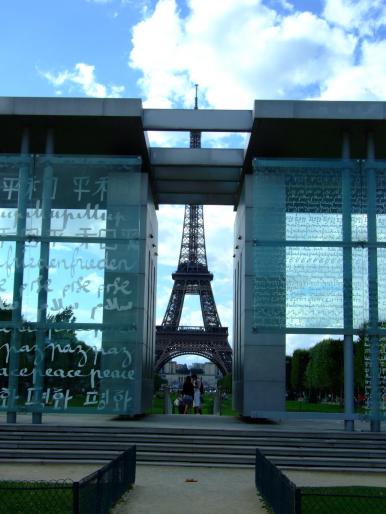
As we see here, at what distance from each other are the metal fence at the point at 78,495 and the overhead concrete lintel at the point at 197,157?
11.9m

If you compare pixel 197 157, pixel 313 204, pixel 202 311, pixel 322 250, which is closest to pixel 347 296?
pixel 322 250

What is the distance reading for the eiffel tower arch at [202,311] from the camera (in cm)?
7062

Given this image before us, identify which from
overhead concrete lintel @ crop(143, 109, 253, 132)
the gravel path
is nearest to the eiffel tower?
overhead concrete lintel @ crop(143, 109, 253, 132)

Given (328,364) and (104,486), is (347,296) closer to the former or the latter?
(104,486)

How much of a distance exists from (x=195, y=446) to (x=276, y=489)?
21.1ft

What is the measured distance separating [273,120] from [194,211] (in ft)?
215

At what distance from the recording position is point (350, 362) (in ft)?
60.5

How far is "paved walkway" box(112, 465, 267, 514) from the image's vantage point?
9.98 m

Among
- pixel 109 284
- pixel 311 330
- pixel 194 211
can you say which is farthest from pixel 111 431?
pixel 194 211

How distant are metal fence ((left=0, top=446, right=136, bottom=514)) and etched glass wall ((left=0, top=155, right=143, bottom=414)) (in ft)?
23.5

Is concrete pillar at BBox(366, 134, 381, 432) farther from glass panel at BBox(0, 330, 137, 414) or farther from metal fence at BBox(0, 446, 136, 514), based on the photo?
metal fence at BBox(0, 446, 136, 514)

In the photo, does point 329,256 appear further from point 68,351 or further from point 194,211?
point 194,211

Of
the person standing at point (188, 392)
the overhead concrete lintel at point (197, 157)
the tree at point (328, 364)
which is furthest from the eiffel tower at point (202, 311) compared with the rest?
the overhead concrete lintel at point (197, 157)

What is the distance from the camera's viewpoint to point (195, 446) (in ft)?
50.8
